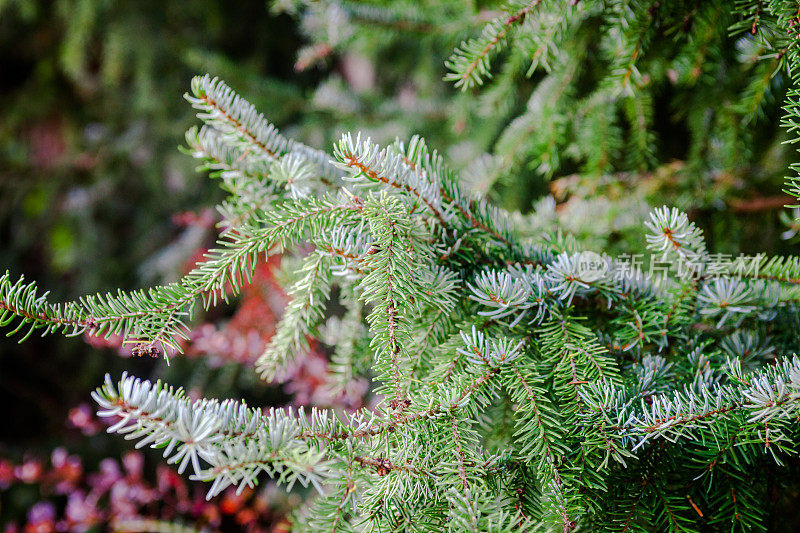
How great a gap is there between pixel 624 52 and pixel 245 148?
0.55 m

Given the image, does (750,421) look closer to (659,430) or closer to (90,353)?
(659,430)

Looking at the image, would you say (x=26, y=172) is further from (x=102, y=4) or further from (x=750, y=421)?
(x=750, y=421)

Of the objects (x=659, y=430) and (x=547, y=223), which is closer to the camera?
(x=659, y=430)

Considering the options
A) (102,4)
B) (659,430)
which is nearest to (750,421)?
(659,430)

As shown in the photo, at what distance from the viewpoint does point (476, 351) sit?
41 cm

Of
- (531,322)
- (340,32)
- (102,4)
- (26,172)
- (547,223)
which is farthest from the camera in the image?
(26,172)

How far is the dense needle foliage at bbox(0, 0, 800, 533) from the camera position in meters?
0.37

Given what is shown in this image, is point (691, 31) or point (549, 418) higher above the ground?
point (691, 31)

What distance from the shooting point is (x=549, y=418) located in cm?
41

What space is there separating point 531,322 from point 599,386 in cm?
10

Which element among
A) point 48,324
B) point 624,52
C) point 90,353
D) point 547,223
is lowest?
point 90,353

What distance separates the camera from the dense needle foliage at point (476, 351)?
0.37m

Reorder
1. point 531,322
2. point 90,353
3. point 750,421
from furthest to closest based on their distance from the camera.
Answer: point 90,353 → point 531,322 → point 750,421

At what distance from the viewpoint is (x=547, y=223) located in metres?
0.76
